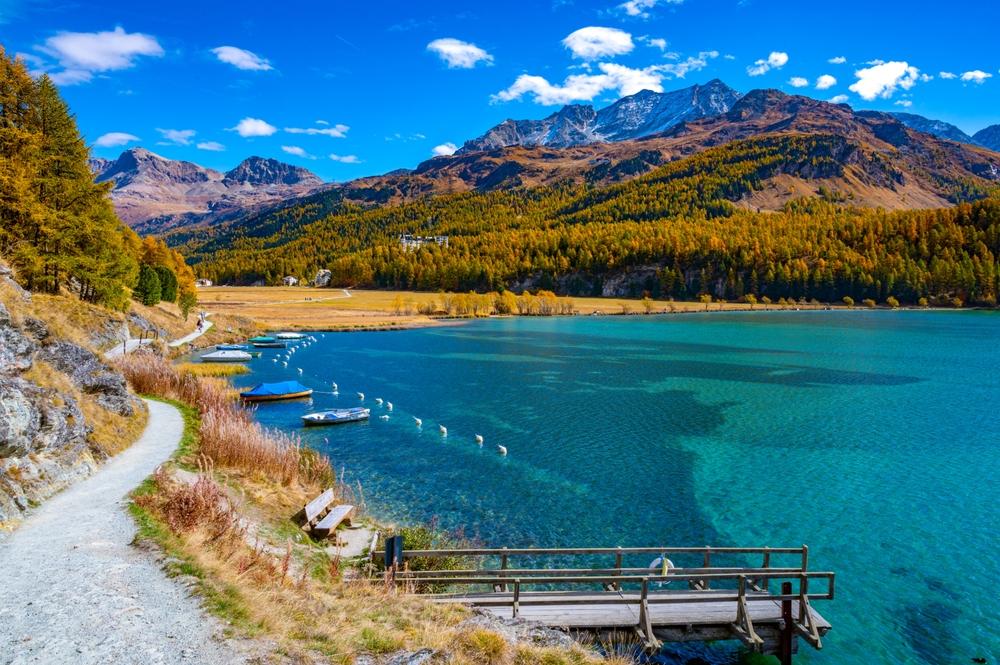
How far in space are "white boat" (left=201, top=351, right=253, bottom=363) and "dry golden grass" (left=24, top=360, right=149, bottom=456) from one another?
144ft

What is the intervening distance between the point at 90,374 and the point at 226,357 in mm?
46443

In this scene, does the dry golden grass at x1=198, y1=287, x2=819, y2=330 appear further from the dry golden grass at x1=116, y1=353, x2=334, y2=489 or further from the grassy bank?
the grassy bank

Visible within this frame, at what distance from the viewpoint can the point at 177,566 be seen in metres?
13.2

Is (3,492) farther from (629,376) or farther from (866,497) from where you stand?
(629,376)

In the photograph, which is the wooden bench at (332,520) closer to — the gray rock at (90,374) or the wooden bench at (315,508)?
the wooden bench at (315,508)

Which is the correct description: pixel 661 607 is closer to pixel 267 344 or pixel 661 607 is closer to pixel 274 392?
pixel 274 392

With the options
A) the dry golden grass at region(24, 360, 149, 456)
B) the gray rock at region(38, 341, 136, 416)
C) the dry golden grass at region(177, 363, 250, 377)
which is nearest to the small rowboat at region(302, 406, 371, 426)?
the dry golden grass at region(24, 360, 149, 456)

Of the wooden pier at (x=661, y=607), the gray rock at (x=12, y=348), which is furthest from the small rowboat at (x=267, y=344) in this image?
the wooden pier at (x=661, y=607)

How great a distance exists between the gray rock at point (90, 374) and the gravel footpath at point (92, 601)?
35.2ft

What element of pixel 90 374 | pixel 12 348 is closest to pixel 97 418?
pixel 90 374

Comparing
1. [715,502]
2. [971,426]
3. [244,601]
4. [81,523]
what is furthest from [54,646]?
[971,426]

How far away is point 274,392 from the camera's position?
167ft

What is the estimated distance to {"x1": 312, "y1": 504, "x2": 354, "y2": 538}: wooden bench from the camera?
20.7 meters

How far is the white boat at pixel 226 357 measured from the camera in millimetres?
68875
